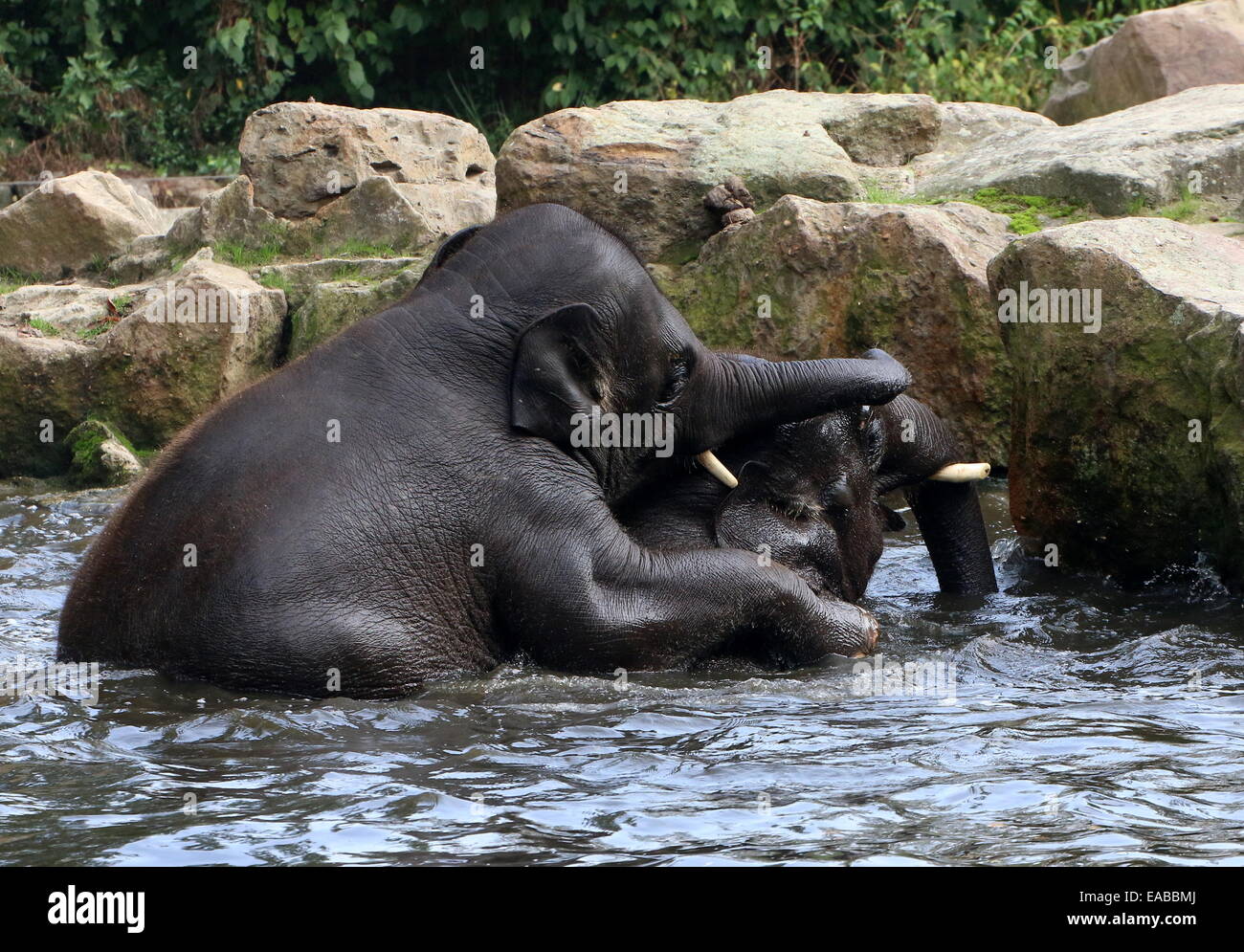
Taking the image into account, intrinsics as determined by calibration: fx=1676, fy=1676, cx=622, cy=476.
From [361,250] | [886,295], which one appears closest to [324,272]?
[361,250]

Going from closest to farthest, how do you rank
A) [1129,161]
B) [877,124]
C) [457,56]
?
1. [1129,161]
2. [877,124]
3. [457,56]

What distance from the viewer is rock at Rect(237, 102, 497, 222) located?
41.4ft

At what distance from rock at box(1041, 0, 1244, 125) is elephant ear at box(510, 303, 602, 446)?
10.8 meters

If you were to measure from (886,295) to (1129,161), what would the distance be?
183cm

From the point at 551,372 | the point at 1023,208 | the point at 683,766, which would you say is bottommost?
the point at 683,766

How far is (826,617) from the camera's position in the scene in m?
6.38

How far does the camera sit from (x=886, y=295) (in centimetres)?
937

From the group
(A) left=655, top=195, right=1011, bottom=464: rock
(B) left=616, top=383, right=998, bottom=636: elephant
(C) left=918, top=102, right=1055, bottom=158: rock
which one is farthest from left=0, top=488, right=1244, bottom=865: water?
(C) left=918, top=102, right=1055, bottom=158: rock

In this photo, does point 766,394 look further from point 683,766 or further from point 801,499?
point 683,766

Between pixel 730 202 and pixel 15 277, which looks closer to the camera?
pixel 730 202

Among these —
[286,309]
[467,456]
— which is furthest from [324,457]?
[286,309]

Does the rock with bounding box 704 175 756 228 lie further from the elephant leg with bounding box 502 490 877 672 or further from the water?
the elephant leg with bounding box 502 490 877 672
